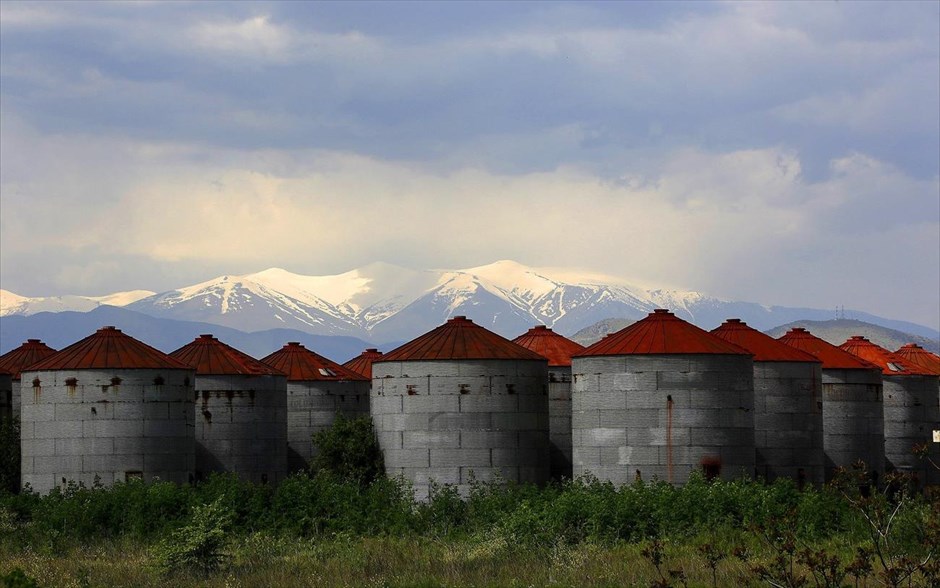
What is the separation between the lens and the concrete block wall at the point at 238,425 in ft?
185

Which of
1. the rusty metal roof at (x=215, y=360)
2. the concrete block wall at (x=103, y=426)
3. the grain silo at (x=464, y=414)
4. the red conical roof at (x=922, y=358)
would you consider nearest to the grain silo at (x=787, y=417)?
the grain silo at (x=464, y=414)

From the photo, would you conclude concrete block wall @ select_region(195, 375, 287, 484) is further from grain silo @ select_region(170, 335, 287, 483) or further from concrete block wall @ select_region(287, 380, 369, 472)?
concrete block wall @ select_region(287, 380, 369, 472)

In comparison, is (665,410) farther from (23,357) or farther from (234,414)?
(23,357)

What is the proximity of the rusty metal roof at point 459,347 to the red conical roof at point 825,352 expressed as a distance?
14.0 m

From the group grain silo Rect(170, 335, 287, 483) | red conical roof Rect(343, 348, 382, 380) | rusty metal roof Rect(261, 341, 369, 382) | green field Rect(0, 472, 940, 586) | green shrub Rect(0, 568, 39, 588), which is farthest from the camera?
red conical roof Rect(343, 348, 382, 380)

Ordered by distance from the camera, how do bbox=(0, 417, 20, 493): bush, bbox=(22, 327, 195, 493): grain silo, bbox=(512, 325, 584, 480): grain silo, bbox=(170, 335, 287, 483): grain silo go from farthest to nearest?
bbox=(170, 335, 287, 483): grain silo, bbox=(512, 325, 584, 480): grain silo, bbox=(0, 417, 20, 493): bush, bbox=(22, 327, 195, 493): grain silo

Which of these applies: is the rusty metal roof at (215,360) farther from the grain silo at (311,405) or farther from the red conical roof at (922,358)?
the red conical roof at (922,358)

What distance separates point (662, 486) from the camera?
44031 millimetres

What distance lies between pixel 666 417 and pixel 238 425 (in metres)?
18.8

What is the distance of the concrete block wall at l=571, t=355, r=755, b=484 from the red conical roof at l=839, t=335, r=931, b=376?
21956 millimetres

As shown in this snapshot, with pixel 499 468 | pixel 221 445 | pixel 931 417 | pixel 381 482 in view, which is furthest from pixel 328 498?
pixel 931 417

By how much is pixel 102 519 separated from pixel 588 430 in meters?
15.2

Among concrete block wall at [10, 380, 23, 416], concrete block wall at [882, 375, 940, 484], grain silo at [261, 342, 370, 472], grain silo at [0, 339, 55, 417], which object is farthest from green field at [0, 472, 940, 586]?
concrete block wall at [882, 375, 940, 484]

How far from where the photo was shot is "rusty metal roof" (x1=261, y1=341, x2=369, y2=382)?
64.6 meters
